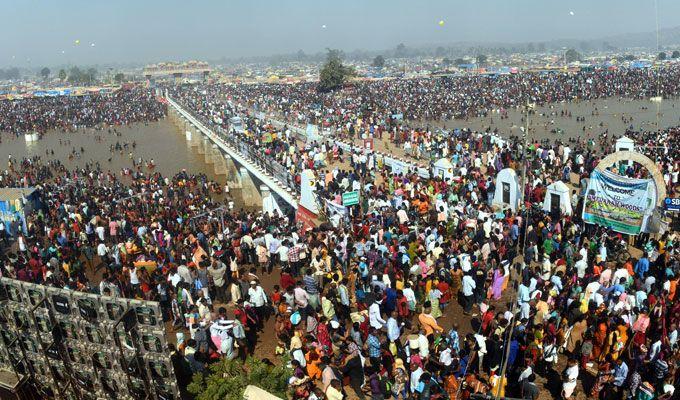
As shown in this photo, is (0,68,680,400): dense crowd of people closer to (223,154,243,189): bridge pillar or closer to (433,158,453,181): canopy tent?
(433,158,453,181): canopy tent

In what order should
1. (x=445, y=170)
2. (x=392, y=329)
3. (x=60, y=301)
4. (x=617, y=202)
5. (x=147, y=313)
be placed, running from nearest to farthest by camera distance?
(x=147, y=313), (x=60, y=301), (x=392, y=329), (x=617, y=202), (x=445, y=170)

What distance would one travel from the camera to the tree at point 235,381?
581 centimetres

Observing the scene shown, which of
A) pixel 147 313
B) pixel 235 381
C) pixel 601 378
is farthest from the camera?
pixel 601 378

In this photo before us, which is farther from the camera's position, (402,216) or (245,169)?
(245,169)

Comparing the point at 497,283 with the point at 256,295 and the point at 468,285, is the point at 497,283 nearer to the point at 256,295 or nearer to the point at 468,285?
the point at 468,285

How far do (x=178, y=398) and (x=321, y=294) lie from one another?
389cm

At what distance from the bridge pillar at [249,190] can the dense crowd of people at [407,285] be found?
17.9 ft

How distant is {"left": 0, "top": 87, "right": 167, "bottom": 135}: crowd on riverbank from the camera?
52219mm

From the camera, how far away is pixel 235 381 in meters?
5.86

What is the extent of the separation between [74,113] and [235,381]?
60.7m

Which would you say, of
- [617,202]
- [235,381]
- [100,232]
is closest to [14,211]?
[100,232]

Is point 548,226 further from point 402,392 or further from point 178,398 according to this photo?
point 178,398

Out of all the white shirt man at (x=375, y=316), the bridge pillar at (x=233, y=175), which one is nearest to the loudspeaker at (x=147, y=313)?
the white shirt man at (x=375, y=316)

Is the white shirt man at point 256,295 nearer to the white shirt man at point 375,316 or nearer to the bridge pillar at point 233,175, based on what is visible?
the white shirt man at point 375,316
